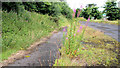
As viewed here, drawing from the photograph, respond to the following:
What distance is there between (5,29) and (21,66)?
2903 mm

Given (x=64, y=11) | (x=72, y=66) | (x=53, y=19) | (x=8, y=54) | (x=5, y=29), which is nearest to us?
(x=72, y=66)

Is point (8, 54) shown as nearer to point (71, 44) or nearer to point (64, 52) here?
point (64, 52)

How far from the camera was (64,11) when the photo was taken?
820 inches

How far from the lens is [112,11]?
96.2ft

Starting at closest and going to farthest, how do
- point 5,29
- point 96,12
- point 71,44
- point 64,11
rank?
point 71,44
point 5,29
point 64,11
point 96,12

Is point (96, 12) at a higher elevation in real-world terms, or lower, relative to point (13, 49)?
higher

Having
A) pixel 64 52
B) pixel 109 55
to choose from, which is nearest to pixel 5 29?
pixel 64 52

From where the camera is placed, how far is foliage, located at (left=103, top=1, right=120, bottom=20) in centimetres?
2883

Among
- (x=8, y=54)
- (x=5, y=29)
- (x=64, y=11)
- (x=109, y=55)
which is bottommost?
(x=109, y=55)

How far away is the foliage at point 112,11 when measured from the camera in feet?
94.6

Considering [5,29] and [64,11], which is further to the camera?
[64,11]

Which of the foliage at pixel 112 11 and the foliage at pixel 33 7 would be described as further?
the foliage at pixel 112 11

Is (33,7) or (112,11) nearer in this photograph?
(33,7)

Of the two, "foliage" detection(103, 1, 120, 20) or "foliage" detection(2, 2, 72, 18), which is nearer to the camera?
"foliage" detection(2, 2, 72, 18)
